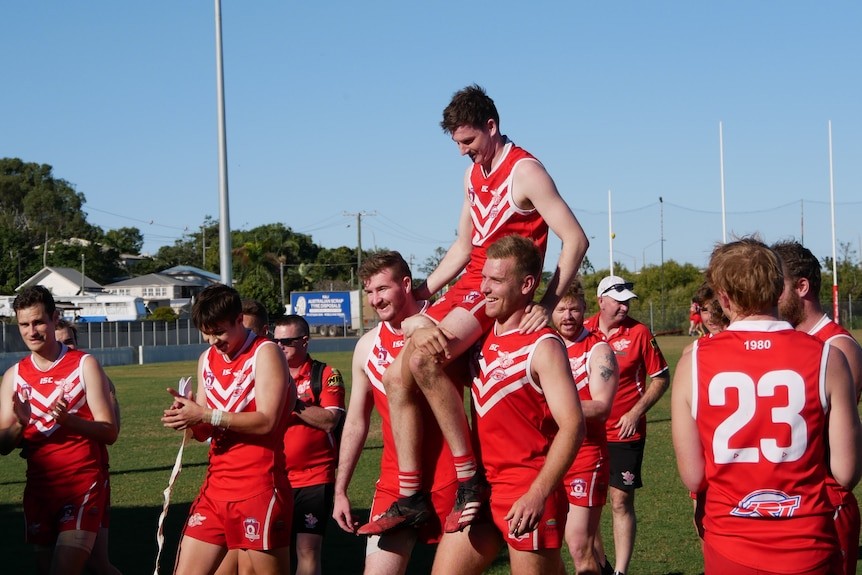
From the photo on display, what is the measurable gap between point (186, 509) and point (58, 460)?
16.8ft

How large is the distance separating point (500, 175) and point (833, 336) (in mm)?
1722

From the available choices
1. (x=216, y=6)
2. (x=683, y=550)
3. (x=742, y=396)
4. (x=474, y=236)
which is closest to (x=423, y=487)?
(x=474, y=236)

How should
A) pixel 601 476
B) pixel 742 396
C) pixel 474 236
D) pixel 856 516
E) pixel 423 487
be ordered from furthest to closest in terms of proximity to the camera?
1. pixel 601 476
2. pixel 474 236
3. pixel 423 487
4. pixel 856 516
5. pixel 742 396

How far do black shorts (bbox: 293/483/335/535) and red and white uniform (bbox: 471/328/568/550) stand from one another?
284cm

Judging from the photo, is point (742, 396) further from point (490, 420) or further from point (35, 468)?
point (35, 468)

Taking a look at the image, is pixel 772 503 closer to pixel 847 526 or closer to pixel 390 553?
pixel 847 526

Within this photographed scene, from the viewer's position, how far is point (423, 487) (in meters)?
4.89

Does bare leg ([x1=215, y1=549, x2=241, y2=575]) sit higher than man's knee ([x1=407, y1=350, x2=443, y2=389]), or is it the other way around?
man's knee ([x1=407, y1=350, x2=443, y2=389])

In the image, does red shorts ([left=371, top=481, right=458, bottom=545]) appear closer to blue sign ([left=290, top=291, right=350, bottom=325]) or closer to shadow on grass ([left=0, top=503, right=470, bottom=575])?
shadow on grass ([left=0, top=503, right=470, bottom=575])

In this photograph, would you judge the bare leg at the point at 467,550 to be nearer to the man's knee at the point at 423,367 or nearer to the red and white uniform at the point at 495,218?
the man's knee at the point at 423,367

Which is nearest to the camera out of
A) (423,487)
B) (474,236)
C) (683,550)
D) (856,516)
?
(856,516)

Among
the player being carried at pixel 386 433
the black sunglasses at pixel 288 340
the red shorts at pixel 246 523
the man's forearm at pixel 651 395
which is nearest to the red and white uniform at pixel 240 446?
the red shorts at pixel 246 523

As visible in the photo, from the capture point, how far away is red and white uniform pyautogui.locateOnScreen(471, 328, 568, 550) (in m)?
4.39

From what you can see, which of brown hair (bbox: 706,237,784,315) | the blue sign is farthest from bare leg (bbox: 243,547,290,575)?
the blue sign
